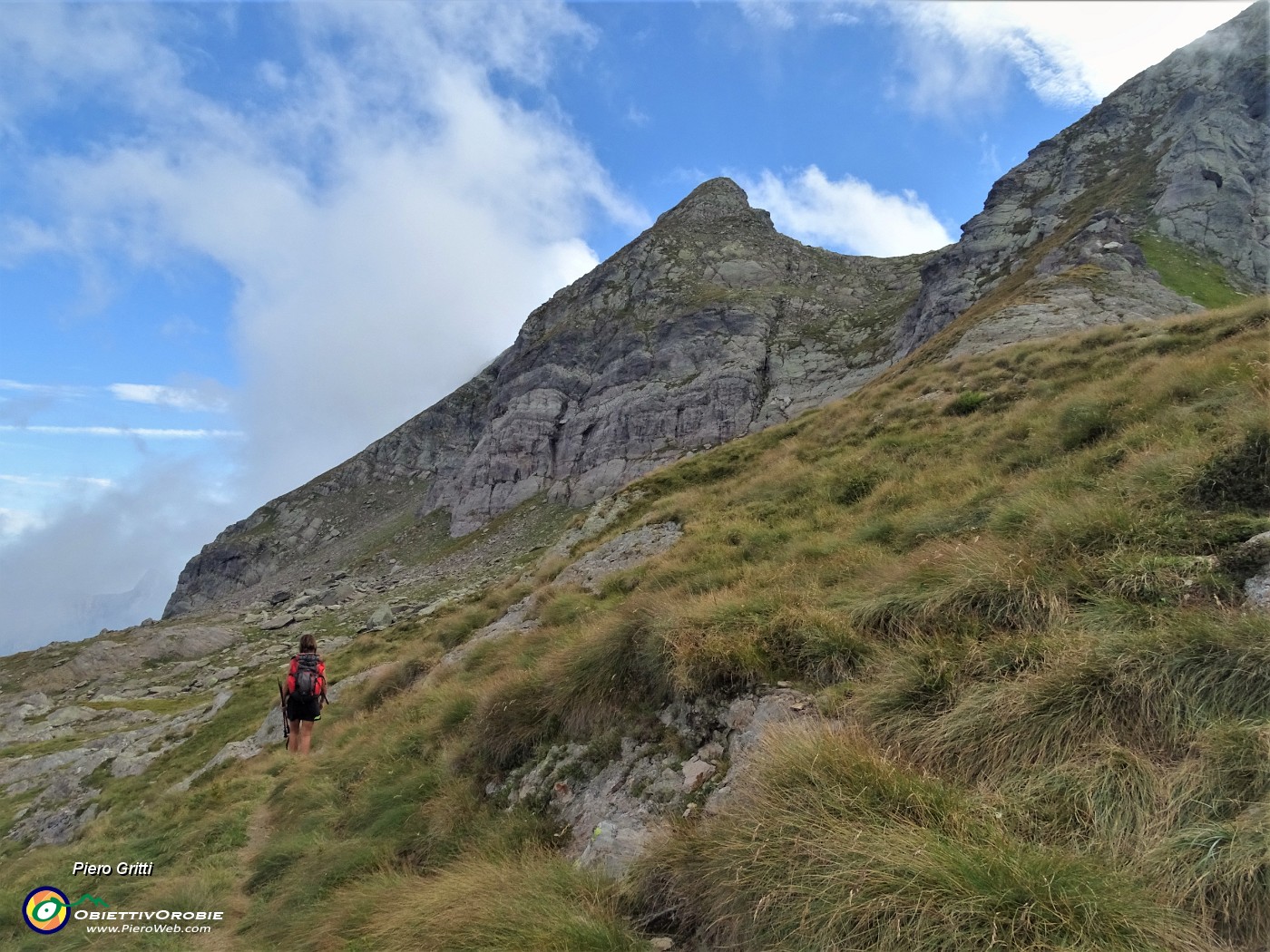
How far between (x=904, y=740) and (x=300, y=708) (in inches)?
534

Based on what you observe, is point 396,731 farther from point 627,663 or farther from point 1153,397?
point 1153,397

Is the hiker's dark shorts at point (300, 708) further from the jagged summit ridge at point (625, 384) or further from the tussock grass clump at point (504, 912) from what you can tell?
the jagged summit ridge at point (625, 384)

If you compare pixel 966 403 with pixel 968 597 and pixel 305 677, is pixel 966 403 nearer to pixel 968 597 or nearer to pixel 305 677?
pixel 968 597

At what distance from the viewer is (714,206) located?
10894 cm

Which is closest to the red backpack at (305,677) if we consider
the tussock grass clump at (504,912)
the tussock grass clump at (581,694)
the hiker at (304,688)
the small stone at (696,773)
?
the hiker at (304,688)

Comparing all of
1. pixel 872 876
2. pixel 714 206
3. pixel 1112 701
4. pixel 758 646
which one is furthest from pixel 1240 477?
pixel 714 206

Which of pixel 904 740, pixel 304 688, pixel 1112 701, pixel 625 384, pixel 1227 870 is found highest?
pixel 625 384

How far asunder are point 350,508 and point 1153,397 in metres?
108

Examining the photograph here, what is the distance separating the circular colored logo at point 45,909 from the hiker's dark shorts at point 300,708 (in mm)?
4267

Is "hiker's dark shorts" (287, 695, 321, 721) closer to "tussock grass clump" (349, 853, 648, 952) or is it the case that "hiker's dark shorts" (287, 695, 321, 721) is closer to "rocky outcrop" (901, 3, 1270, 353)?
"tussock grass clump" (349, 853, 648, 952)

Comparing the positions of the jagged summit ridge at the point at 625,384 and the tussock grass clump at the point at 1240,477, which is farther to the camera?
the jagged summit ridge at the point at 625,384

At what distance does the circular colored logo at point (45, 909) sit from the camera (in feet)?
30.2

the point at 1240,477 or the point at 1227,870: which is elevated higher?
the point at 1240,477

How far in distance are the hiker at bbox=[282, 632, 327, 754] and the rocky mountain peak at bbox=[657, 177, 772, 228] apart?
10649cm
